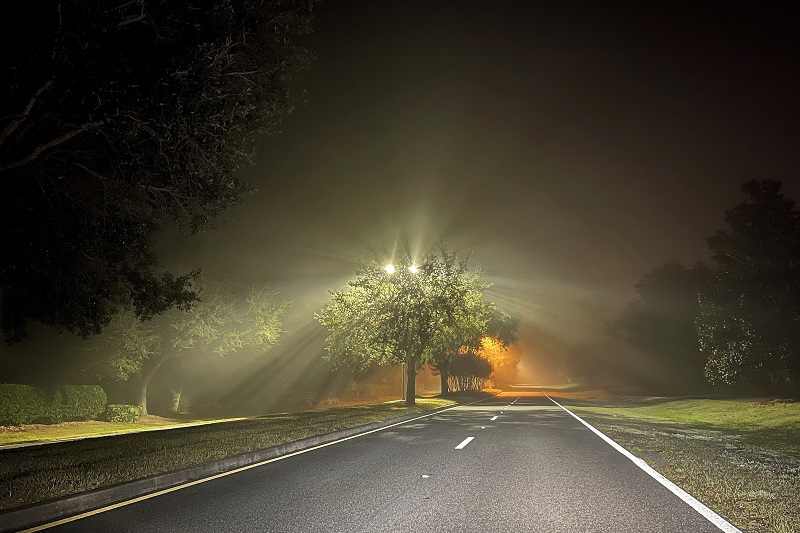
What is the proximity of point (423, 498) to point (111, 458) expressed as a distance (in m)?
6.02

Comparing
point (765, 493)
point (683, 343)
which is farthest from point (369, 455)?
point (683, 343)

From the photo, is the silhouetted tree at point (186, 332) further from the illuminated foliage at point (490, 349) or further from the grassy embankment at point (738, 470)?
the illuminated foliage at point (490, 349)

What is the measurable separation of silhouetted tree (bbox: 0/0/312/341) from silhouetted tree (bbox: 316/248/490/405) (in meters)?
17.0

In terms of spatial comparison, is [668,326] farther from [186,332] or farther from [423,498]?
[423,498]

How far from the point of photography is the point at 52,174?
11.5m

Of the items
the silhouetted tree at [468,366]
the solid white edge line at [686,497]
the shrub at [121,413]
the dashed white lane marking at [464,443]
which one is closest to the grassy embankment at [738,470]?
the solid white edge line at [686,497]

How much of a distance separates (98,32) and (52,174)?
178 inches

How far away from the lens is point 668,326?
6391 centimetres

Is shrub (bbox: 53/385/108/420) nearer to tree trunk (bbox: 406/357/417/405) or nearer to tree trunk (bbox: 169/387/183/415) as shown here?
tree trunk (bbox: 169/387/183/415)

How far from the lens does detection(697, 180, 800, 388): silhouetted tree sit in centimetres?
3047

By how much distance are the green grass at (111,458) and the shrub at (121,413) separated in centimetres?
1635

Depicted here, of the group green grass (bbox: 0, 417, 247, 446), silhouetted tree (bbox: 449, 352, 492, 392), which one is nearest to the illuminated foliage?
silhouetted tree (bbox: 449, 352, 492, 392)

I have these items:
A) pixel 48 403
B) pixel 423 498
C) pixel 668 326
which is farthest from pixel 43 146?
pixel 668 326

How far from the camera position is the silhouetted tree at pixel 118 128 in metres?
8.52
